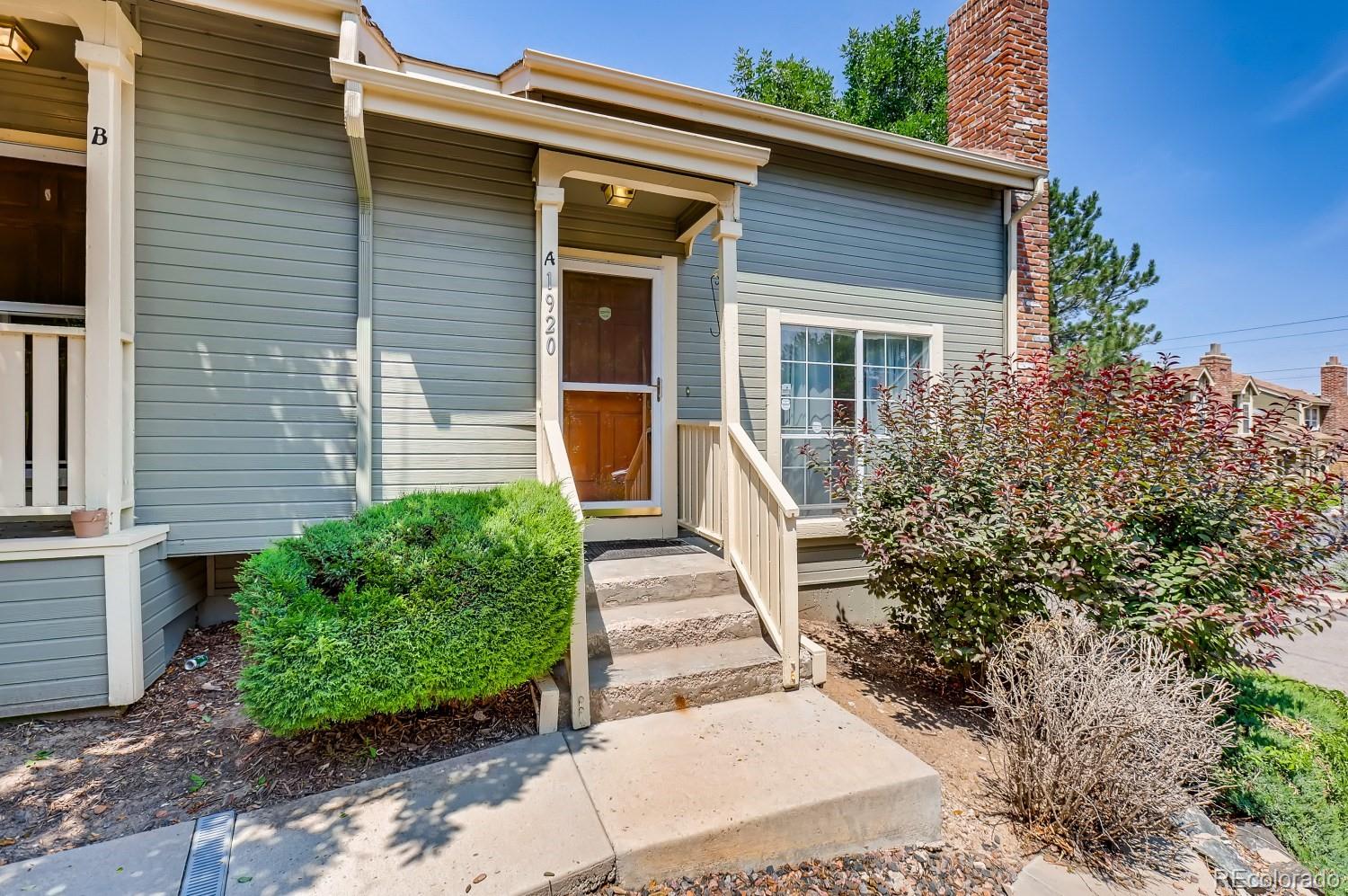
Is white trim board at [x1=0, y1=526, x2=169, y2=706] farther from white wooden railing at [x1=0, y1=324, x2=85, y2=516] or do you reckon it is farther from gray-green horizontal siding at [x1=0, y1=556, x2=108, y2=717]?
white wooden railing at [x1=0, y1=324, x2=85, y2=516]

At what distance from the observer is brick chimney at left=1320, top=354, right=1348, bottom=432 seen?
2417cm

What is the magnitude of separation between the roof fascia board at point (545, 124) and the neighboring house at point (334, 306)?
17 millimetres

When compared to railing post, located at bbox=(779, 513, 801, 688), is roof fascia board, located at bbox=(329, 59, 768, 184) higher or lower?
higher

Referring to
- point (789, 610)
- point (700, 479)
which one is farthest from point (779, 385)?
point (789, 610)

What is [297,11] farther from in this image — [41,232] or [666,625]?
[666,625]

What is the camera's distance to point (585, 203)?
15.0ft

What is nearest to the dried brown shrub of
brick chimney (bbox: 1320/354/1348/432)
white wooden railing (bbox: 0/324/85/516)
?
white wooden railing (bbox: 0/324/85/516)

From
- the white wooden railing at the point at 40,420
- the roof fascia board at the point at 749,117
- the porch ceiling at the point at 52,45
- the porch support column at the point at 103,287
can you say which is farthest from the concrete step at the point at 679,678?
the porch ceiling at the point at 52,45

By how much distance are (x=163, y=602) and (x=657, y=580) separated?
2.94m

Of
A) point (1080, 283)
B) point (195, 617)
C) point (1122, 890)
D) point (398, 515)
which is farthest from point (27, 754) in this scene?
point (1080, 283)

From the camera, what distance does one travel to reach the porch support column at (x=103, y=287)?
3.14 meters

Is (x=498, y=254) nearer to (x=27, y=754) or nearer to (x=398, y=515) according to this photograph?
(x=398, y=515)

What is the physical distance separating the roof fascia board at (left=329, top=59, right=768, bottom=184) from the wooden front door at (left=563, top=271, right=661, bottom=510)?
3.72 ft

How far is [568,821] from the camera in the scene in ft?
7.39
